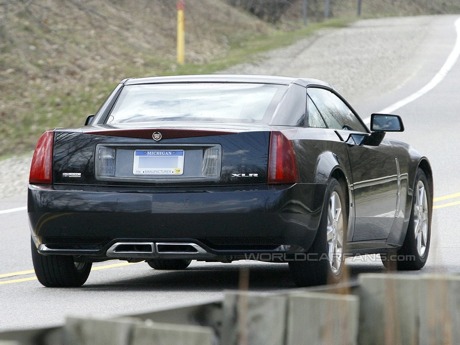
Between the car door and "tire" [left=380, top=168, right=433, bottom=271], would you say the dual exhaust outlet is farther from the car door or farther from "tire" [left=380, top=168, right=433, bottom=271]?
"tire" [left=380, top=168, right=433, bottom=271]

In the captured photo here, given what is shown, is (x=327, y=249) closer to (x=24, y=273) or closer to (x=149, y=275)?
(x=149, y=275)

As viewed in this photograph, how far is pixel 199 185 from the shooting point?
27.7 feet

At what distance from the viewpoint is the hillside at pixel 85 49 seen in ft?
72.2

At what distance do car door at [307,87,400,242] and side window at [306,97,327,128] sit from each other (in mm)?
55

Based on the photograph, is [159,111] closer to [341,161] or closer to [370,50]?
[341,161]

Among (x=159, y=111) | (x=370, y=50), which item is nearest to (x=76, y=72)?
(x=370, y=50)

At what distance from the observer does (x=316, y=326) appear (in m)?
4.06

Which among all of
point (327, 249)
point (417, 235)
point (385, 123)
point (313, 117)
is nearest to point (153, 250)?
point (327, 249)

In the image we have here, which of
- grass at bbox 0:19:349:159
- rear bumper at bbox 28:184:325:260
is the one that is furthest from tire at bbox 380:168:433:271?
grass at bbox 0:19:349:159

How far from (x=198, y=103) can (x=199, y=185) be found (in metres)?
0.94

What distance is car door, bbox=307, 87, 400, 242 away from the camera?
31.4 feet

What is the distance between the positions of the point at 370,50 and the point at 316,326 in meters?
28.8

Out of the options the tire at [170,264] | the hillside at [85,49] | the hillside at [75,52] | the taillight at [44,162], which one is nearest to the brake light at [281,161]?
the taillight at [44,162]

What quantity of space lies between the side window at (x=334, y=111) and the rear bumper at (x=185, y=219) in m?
1.15
